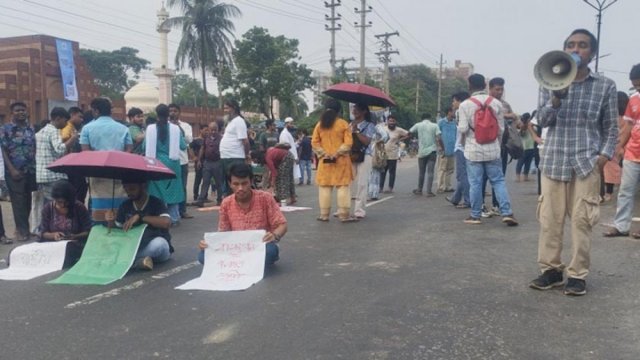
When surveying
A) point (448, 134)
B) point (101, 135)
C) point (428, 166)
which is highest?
point (448, 134)

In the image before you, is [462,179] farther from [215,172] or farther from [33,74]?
[33,74]

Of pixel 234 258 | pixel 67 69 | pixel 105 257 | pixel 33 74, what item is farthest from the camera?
pixel 67 69

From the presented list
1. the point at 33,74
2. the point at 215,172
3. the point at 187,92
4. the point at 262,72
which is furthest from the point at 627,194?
the point at 187,92

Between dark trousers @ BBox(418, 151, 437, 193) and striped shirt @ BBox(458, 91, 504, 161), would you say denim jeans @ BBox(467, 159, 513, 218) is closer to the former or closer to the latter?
striped shirt @ BBox(458, 91, 504, 161)

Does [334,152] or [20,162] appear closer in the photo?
[20,162]

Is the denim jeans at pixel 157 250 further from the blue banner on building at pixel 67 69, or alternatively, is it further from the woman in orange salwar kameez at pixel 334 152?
the blue banner on building at pixel 67 69

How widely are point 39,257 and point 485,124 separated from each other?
5.34 m

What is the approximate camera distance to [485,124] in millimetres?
7465

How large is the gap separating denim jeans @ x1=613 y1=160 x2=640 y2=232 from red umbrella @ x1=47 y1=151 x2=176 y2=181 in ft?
15.9

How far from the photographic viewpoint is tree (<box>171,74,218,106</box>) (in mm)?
65156

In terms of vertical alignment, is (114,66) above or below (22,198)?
above

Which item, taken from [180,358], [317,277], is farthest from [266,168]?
[180,358]

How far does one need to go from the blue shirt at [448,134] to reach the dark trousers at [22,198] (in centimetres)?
730

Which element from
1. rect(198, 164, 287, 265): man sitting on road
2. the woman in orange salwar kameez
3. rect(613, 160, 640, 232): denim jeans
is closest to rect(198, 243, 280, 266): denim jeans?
rect(198, 164, 287, 265): man sitting on road
